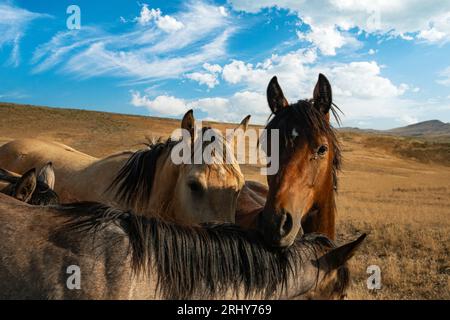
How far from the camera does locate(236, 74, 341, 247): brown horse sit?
121 inches

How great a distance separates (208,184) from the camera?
351 cm

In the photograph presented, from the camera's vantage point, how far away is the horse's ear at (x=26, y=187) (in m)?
3.29

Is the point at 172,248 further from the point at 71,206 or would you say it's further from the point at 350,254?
the point at 350,254

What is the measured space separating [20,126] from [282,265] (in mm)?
49657

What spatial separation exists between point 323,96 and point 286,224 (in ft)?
4.89

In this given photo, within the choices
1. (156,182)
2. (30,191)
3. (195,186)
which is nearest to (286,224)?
(195,186)

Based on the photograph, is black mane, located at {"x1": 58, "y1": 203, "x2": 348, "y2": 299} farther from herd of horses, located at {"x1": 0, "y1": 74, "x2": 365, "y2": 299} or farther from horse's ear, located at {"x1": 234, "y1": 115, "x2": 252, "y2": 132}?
horse's ear, located at {"x1": 234, "y1": 115, "x2": 252, "y2": 132}

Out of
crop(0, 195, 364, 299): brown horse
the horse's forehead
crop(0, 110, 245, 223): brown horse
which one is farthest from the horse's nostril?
the horse's forehead

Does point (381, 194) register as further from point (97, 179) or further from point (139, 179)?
point (139, 179)

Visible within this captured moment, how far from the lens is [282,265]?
2.22 metres

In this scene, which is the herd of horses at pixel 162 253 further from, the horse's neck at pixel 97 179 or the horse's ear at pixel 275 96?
the horse's neck at pixel 97 179

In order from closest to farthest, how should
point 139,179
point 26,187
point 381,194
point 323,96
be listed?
→ 1. point 26,187
2. point 323,96
3. point 139,179
4. point 381,194

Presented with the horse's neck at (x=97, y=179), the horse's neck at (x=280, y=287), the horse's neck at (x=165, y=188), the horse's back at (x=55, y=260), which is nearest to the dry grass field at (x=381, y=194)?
the horse's neck at (x=165, y=188)

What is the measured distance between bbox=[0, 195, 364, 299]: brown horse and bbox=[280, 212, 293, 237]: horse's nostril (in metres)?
0.35
